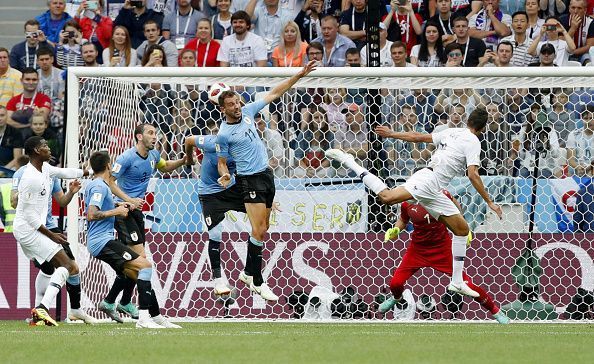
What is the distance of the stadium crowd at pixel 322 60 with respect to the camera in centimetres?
1585

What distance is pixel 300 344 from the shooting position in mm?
10750

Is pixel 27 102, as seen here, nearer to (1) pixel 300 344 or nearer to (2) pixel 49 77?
(2) pixel 49 77

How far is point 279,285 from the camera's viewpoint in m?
15.9

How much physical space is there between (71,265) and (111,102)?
2.96 metres

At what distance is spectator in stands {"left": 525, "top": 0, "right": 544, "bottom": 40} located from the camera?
19.1 meters

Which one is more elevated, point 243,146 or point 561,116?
point 561,116

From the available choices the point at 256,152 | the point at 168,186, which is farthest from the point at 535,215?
the point at 168,186

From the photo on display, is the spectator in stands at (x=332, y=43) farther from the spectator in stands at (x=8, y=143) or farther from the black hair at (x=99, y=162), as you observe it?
the black hair at (x=99, y=162)

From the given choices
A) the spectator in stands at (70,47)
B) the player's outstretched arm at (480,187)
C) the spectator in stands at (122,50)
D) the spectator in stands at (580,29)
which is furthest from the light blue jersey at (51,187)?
the spectator in stands at (580,29)

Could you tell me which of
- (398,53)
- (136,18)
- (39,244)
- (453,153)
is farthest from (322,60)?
(39,244)

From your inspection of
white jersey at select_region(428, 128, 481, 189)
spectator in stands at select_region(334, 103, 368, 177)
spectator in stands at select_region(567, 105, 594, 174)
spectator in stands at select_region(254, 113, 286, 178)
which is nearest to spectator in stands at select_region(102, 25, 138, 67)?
spectator in stands at select_region(254, 113, 286, 178)

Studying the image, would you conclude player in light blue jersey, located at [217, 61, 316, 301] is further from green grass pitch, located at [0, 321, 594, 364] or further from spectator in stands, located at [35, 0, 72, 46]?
spectator in stands, located at [35, 0, 72, 46]

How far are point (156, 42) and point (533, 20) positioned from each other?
20.5ft

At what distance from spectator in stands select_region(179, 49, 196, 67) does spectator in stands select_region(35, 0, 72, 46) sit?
10.4ft
